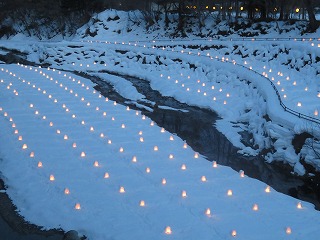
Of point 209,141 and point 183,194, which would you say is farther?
point 209,141

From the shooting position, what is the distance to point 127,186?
52.7 feet

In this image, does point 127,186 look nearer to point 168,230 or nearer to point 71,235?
point 168,230

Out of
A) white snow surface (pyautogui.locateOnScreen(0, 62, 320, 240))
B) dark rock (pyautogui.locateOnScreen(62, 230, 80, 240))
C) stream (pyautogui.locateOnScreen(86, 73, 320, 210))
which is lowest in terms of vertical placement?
stream (pyautogui.locateOnScreen(86, 73, 320, 210))

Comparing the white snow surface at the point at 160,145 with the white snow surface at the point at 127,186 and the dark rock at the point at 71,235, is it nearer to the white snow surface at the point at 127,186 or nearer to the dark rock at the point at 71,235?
the white snow surface at the point at 127,186

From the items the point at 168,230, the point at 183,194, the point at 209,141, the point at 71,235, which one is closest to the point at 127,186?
the point at 183,194

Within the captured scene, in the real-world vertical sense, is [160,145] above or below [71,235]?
below

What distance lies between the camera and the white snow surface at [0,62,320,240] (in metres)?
13.4

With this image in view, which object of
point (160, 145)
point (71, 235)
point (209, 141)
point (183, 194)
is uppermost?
point (71, 235)

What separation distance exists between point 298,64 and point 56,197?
20.0m

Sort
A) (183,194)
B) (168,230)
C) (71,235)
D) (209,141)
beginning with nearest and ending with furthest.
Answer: (71,235)
(168,230)
(183,194)
(209,141)

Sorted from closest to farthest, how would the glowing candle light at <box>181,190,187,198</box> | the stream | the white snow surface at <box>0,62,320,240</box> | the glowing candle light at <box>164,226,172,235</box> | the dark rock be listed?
the dark rock → the glowing candle light at <box>164,226,172,235</box> → the white snow surface at <box>0,62,320,240</box> → the glowing candle light at <box>181,190,187,198</box> → the stream

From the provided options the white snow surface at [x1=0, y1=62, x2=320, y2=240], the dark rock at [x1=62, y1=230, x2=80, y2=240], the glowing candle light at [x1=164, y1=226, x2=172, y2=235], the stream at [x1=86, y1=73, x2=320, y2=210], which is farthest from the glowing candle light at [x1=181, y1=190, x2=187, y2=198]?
the dark rock at [x1=62, y1=230, x2=80, y2=240]

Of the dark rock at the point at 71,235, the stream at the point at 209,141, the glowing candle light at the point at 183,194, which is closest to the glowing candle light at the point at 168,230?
the glowing candle light at the point at 183,194

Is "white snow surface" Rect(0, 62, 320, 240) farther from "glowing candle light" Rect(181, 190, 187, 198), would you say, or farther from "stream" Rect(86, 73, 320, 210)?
"stream" Rect(86, 73, 320, 210)
